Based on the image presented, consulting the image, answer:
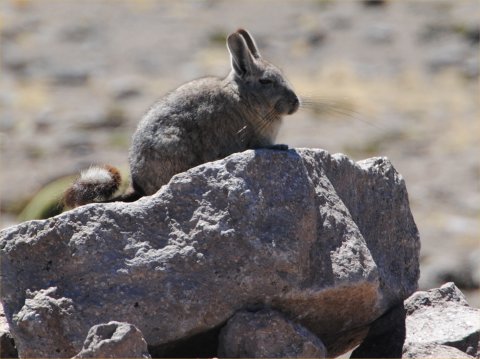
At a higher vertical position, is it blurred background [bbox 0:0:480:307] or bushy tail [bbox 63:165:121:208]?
blurred background [bbox 0:0:480:307]

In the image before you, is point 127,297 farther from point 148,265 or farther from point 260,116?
point 260,116

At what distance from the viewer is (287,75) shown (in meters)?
35.1

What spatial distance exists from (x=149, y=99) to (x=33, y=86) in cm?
409

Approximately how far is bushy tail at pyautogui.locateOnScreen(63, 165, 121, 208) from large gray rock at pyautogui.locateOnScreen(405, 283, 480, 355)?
9.84 feet

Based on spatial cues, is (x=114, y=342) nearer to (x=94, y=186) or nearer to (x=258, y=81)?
(x=94, y=186)

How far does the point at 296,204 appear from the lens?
10.3m

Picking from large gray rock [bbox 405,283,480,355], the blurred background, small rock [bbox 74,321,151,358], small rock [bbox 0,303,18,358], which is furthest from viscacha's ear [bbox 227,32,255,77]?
the blurred background

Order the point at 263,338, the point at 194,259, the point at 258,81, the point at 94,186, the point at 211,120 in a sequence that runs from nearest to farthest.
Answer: the point at 263,338 → the point at 194,259 → the point at 94,186 → the point at 211,120 → the point at 258,81

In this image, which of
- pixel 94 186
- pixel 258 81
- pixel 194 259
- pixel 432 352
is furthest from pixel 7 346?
pixel 258 81

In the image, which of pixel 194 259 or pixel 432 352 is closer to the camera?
pixel 194 259

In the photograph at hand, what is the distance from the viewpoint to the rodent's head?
1205cm

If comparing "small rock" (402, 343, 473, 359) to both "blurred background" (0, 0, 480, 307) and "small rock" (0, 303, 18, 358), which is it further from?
"blurred background" (0, 0, 480, 307)

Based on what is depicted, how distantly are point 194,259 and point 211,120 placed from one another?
2.18 m

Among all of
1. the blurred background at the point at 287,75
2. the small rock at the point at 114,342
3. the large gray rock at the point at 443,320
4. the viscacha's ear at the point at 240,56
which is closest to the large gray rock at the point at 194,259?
the small rock at the point at 114,342
